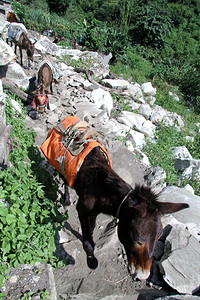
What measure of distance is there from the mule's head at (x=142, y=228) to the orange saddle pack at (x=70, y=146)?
3.70ft

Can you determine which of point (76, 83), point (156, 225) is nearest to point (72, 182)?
point (156, 225)

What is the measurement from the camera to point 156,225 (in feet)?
6.81

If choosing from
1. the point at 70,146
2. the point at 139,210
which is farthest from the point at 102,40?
the point at 139,210

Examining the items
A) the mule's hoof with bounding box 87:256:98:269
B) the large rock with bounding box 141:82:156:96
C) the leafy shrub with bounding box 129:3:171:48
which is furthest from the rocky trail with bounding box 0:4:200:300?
the leafy shrub with bounding box 129:3:171:48

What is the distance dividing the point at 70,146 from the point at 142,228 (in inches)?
68.5

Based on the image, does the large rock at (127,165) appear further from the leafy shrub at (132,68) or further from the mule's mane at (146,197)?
the leafy shrub at (132,68)

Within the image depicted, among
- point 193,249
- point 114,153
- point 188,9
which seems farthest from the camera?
point 188,9

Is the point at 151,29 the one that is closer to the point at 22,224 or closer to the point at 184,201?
the point at 184,201

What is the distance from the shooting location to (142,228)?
2.03m

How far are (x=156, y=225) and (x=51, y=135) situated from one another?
2472 mm

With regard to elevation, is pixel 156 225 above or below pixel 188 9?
below

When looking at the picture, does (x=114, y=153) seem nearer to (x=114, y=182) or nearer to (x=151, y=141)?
(x=151, y=141)

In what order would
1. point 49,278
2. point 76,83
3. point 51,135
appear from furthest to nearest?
point 76,83, point 51,135, point 49,278

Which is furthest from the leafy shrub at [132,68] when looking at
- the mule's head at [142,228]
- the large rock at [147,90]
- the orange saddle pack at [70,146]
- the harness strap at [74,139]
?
the mule's head at [142,228]
